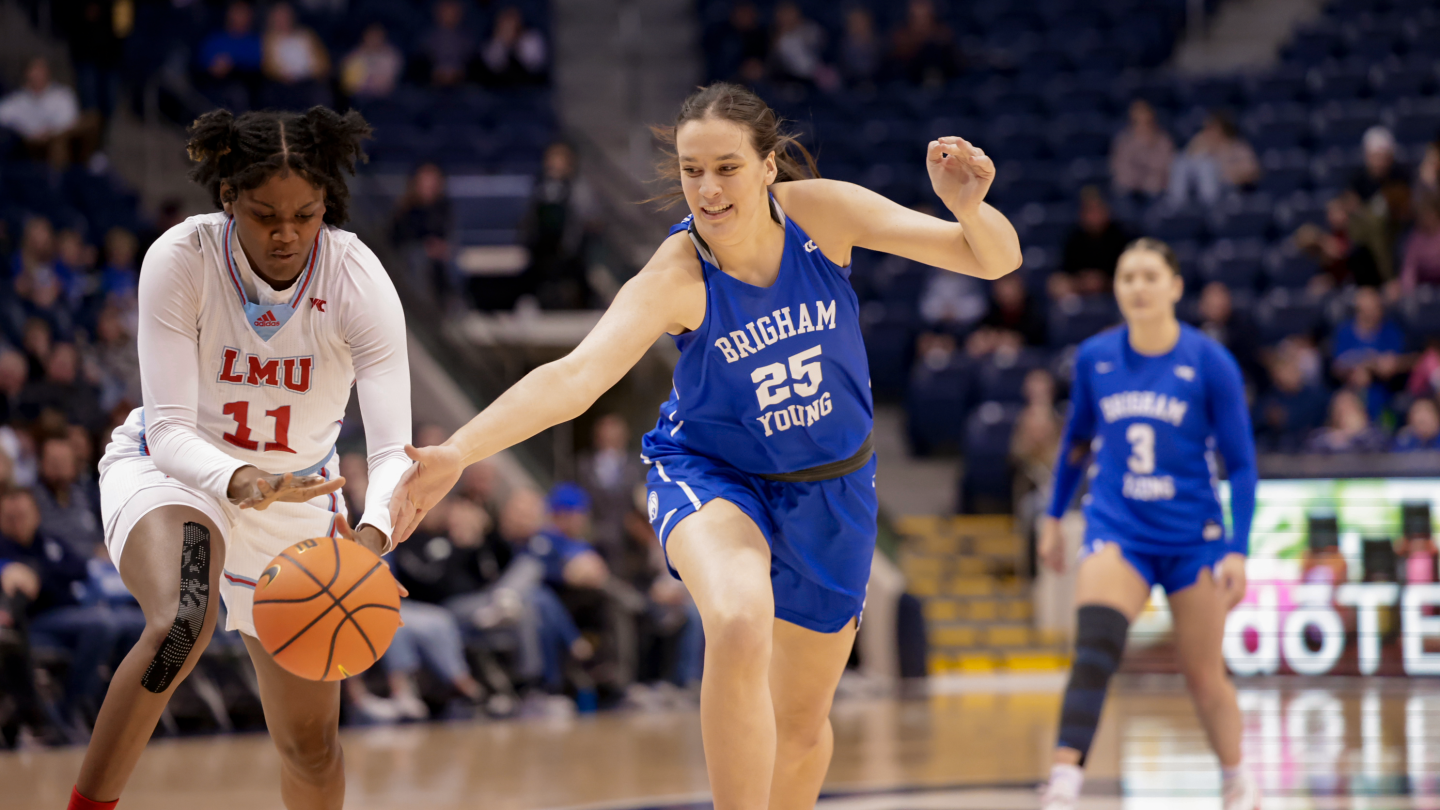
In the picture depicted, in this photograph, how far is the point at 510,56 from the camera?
1550cm

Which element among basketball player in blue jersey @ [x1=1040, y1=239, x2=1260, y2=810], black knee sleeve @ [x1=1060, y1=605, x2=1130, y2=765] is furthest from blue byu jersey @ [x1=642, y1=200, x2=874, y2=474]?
basketball player in blue jersey @ [x1=1040, y1=239, x2=1260, y2=810]

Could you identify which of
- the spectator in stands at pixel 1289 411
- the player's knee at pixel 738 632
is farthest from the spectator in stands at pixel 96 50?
the player's knee at pixel 738 632

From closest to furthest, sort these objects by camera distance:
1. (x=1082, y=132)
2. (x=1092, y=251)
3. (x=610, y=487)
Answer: (x=610, y=487), (x=1092, y=251), (x=1082, y=132)

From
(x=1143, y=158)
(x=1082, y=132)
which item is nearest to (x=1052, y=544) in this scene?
(x=1143, y=158)

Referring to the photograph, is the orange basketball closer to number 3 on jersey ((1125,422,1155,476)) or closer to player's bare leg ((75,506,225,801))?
player's bare leg ((75,506,225,801))

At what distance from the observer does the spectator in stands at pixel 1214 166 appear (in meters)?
13.9

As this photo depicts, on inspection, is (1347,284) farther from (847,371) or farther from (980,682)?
(847,371)

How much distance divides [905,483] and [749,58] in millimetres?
5373

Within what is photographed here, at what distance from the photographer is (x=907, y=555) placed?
12391 millimetres

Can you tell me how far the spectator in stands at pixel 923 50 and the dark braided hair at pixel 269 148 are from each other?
42.1ft

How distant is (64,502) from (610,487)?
3.63 m

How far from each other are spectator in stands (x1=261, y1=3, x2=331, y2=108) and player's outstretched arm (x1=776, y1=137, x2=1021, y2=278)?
10.3m

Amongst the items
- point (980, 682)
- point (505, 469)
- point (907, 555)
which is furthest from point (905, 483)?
point (505, 469)

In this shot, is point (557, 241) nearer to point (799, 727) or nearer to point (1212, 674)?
point (1212, 674)
